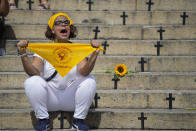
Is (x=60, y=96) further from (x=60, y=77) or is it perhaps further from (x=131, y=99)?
(x=131, y=99)

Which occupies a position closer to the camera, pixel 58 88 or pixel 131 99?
pixel 58 88

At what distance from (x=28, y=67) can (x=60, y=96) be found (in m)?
0.49

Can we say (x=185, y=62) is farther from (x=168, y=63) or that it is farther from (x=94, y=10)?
(x=94, y=10)

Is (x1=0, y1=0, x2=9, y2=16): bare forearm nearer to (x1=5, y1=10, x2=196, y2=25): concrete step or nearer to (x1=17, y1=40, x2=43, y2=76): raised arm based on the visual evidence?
(x1=5, y1=10, x2=196, y2=25): concrete step

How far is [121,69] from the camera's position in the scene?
4195 mm

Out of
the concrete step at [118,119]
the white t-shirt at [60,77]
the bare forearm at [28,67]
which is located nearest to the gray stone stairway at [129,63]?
the concrete step at [118,119]

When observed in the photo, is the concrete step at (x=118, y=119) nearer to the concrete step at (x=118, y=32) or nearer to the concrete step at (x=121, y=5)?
the concrete step at (x=118, y=32)

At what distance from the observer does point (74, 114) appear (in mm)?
3275

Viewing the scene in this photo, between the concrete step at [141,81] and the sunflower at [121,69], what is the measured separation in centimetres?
7

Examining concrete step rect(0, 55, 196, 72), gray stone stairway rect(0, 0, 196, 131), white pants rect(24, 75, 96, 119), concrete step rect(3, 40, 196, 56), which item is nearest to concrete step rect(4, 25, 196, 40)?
gray stone stairway rect(0, 0, 196, 131)

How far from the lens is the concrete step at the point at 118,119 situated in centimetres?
350

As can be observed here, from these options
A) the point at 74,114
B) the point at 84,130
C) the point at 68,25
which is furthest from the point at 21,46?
the point at 84,130

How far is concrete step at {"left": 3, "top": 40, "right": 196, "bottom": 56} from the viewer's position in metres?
4.70

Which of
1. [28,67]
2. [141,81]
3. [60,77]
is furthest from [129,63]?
[28,67]
